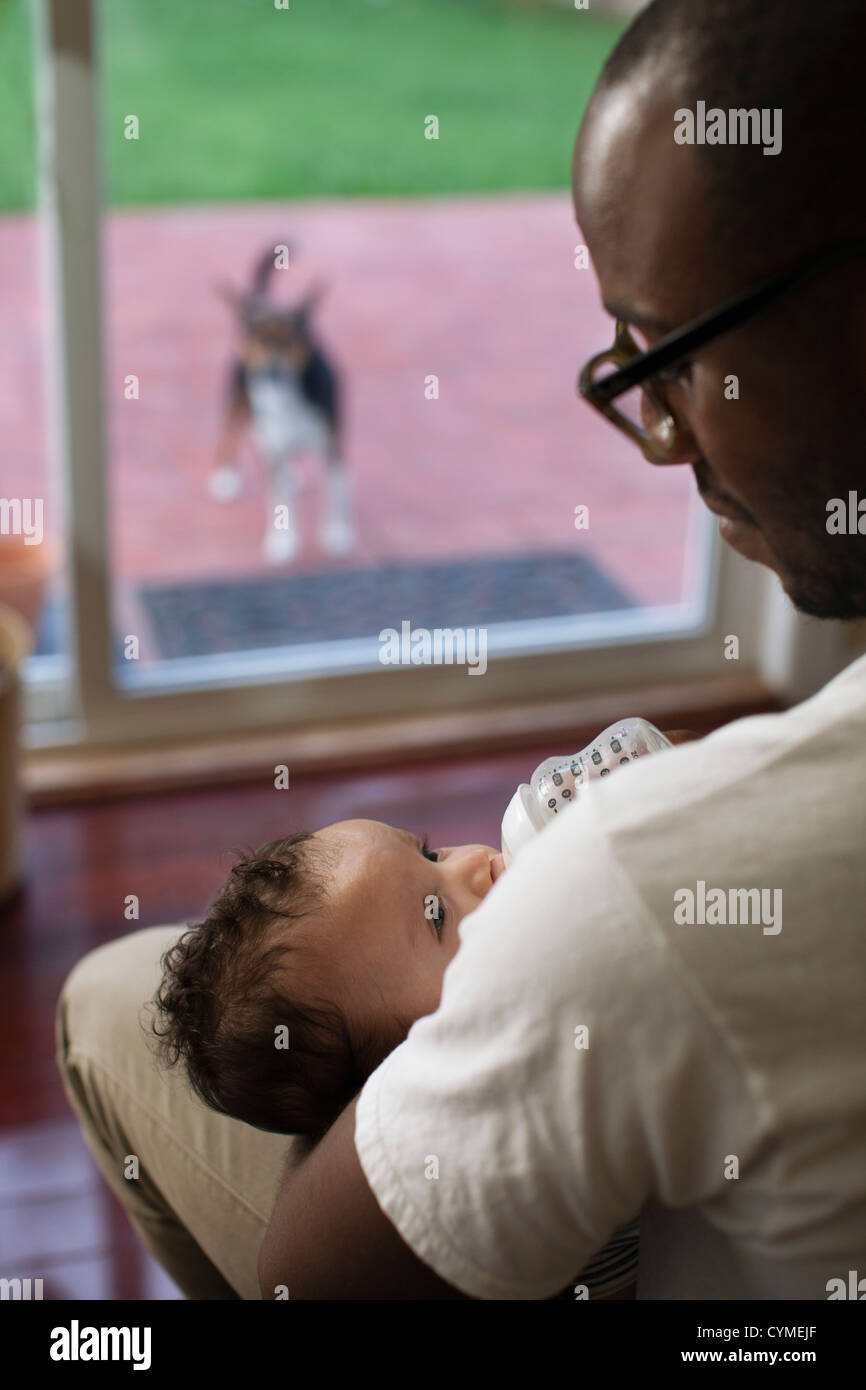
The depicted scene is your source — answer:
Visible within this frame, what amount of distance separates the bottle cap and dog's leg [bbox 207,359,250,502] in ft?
5.12

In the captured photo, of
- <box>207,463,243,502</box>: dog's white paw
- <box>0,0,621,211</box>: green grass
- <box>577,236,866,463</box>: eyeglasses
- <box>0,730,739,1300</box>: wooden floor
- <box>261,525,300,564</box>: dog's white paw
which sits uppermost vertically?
<box>0,0,621,211</box>: green grass

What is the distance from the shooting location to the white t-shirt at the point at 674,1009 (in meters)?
0.66

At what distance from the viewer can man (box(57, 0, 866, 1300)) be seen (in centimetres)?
66

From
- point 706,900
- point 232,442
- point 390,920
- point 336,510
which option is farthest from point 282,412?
point 706,900

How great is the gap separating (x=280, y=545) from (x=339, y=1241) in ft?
6.04

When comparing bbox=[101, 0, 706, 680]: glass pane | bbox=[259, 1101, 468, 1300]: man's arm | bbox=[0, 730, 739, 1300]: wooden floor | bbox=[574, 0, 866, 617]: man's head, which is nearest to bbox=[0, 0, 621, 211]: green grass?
bbox=[101, 0, 706, 680]: glass pane

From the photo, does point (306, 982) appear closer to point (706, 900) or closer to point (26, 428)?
point (706, 900)

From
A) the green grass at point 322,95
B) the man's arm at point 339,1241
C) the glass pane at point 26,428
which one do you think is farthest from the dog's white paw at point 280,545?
the man's arm at point 339,1241

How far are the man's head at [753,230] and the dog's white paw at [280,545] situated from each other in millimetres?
1801

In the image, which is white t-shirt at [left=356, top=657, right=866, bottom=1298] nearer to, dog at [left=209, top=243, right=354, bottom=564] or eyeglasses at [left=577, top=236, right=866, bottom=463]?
eyeglasses at [left=577, top=236, right=866, bottom=463]

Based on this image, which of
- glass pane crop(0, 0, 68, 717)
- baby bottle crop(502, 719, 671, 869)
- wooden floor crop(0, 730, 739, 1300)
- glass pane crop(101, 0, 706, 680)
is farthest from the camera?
glass pane crop(101, 0, 706, 680)

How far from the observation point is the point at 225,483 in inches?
98.0

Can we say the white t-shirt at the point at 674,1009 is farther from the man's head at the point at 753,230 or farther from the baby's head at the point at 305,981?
the baby's head at the point at 305,981

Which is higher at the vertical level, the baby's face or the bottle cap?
the bottle cap
